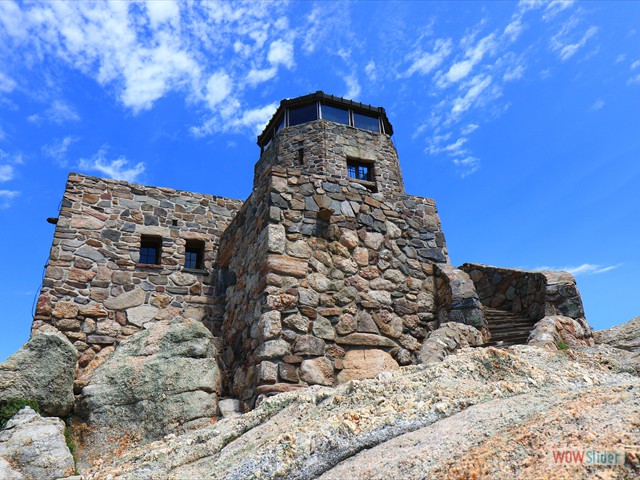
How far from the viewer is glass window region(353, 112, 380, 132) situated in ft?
58.7

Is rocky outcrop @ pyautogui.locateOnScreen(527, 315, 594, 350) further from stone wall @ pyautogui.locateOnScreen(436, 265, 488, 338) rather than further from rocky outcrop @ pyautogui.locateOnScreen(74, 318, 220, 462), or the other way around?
rocky outcrop @ pyautogui.locateOnScreen(74, 318, 220, 462)

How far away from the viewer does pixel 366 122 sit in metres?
18.1

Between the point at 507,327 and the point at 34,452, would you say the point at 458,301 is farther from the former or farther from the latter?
the point at 34,452

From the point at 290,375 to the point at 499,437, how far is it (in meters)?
3.69

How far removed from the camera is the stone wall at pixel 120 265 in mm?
8008

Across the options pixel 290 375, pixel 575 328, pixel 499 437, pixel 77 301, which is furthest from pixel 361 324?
pixel 77 301

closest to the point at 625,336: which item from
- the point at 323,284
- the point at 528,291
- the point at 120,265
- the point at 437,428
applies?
the point at 528,291

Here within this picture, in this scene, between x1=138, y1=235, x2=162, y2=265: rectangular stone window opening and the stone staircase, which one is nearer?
the stone staircase

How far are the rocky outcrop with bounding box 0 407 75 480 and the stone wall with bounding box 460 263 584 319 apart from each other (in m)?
6.28

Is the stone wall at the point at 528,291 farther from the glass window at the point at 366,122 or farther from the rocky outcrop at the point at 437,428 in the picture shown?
the glass window at the point at 366,122

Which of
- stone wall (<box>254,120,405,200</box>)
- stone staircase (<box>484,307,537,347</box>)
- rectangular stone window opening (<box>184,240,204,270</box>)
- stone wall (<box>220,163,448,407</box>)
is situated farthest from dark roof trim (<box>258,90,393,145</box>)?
stone staircase (<box>484,307,537,347</box>)

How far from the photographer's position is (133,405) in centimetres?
573

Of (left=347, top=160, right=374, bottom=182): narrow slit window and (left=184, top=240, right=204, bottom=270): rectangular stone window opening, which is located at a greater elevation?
(left=347, top=160, right=374, bottom=182): narrow slit window

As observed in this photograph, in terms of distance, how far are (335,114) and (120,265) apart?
442 inches
